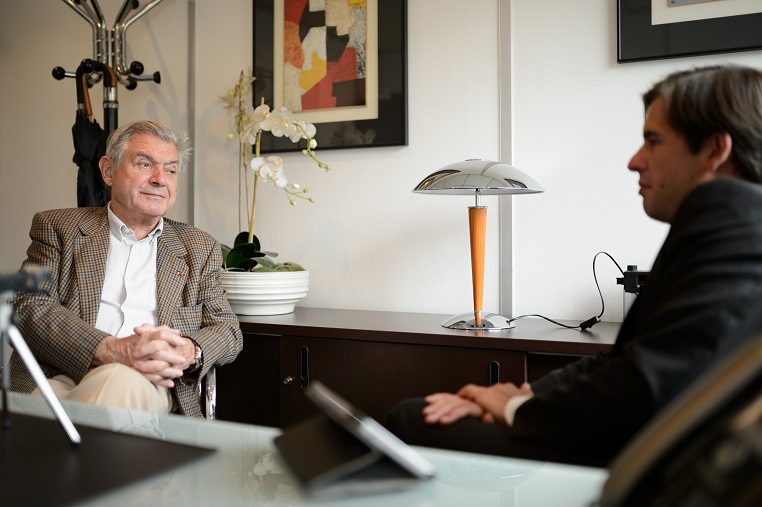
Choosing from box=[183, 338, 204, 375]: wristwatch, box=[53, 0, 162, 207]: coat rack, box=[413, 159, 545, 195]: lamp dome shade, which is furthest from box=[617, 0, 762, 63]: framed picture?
box=[53, 0, 162, 207]: coat rack

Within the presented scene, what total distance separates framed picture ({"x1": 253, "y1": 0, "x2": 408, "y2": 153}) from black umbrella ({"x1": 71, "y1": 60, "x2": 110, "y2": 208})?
0.68 metres

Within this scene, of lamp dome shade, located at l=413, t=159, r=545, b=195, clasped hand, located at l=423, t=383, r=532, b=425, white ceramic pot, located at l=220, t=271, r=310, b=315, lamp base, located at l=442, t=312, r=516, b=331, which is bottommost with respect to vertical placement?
clasped hand, located at l=423, t=383, r=532, b=425

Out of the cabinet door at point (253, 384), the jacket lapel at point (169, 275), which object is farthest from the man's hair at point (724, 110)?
the jacket lapel at point (169, 275)

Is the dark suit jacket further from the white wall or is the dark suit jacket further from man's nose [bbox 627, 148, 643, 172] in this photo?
the white wall

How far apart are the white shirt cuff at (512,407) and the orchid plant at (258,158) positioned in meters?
1.36

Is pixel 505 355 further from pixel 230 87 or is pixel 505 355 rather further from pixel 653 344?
pixel 230 87

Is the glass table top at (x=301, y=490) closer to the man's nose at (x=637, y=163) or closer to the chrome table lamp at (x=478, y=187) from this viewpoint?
the man's nose at (x=637, y=163)

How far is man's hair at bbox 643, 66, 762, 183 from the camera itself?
1080 millimetres

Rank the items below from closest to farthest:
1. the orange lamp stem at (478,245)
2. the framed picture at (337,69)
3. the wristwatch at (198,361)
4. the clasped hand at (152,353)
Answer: the clasped hand at (152,353) → the wristwatch at (198,361) → the orange lamp stem at (478,245) → the framed picture at (337,69)

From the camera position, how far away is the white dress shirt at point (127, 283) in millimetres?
2113

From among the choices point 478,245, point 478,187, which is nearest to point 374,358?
point 478,245

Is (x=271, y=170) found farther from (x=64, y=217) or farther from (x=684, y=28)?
(x=684, y=28)

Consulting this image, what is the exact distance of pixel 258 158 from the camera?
8.20ft

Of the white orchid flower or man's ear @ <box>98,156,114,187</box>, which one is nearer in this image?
man's ear @ <box>98,156,114,187</box>
